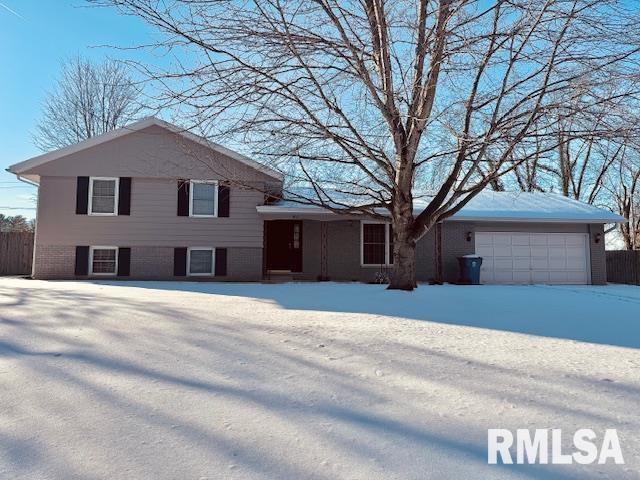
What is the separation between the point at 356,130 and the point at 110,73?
18721mm

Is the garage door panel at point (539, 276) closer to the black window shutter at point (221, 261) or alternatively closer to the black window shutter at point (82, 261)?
the black window shutter at point (221, 261)

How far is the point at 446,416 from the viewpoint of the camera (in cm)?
250

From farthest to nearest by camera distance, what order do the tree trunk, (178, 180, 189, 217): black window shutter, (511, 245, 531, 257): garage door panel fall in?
1. (511, 245, 531, 257): garage door panel
2. (178, 180, 189, 217): black window shutter
3. the tree trunk

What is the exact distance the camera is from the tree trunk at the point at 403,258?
858 centimetres

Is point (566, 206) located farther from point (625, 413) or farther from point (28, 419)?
point (28, 419)

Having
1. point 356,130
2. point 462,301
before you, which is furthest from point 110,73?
point 462,301

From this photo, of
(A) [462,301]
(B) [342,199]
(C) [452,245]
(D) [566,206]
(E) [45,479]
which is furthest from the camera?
(D) [566,206]

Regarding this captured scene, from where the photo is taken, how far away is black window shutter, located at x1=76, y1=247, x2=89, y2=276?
1298cm

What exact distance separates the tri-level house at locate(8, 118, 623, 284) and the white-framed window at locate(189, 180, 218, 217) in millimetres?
33

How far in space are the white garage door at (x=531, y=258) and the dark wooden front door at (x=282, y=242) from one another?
22.0 ft

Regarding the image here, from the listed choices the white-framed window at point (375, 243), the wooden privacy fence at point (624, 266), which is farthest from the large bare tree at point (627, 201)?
the white-framed window at point (375, 243)

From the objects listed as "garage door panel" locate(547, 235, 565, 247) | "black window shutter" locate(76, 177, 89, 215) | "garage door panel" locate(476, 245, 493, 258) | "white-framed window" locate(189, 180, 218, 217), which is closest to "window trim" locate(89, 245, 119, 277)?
"black window shutter" locate(76, 177, 89, 215)

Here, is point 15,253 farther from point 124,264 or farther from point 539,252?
point 539,252

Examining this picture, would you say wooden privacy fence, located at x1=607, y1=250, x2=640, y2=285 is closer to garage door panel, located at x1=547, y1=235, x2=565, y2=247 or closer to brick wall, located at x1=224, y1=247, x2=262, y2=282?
garage door panel, located at x1=547, y1=235, x2=565, y2=247
